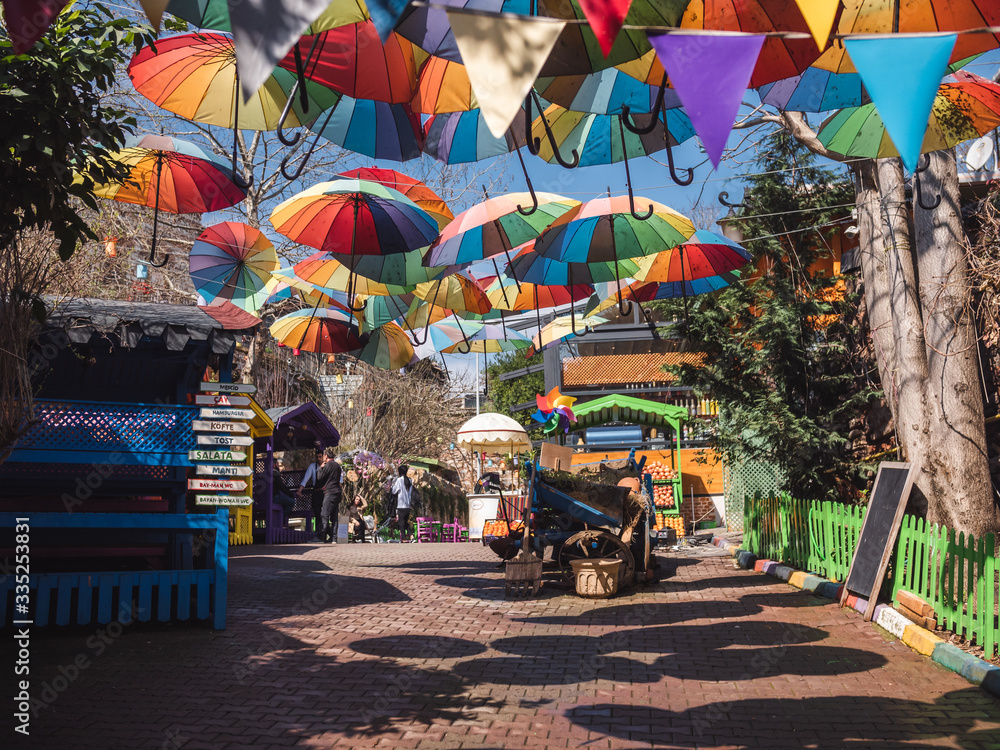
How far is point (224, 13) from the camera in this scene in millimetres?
4266

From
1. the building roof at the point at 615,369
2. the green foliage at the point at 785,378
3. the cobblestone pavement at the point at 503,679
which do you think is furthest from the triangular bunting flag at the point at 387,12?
the building roof at the point at 615,369

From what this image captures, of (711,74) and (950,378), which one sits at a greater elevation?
(711,74)

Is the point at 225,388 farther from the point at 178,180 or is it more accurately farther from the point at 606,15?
the point at 606,15

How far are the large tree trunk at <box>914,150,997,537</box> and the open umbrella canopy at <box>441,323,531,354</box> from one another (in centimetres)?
732

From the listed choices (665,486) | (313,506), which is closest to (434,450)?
(313,506)

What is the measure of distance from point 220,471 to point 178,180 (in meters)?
3.20

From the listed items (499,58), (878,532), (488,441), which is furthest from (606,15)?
(488,441)

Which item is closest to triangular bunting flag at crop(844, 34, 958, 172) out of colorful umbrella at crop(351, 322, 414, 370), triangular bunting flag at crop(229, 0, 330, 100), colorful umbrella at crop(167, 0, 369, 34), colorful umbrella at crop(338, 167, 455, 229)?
triangular bunting flag at crop(229, 0, 330, 100)

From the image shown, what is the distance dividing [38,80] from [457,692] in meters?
5.00

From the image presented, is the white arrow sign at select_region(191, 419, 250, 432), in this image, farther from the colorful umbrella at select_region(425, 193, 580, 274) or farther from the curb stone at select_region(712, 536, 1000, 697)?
the curb stone at select_region(712, 536, 1000, 697)

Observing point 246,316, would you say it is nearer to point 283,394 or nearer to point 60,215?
point 60,215

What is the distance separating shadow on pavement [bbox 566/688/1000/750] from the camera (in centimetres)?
469

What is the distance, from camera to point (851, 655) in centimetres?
683

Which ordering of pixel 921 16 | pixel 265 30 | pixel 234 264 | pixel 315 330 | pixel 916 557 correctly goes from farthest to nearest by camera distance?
pixel 315 330
pixel 234 264
pixel 916 557
pixel 921 16
pixel 265 30
